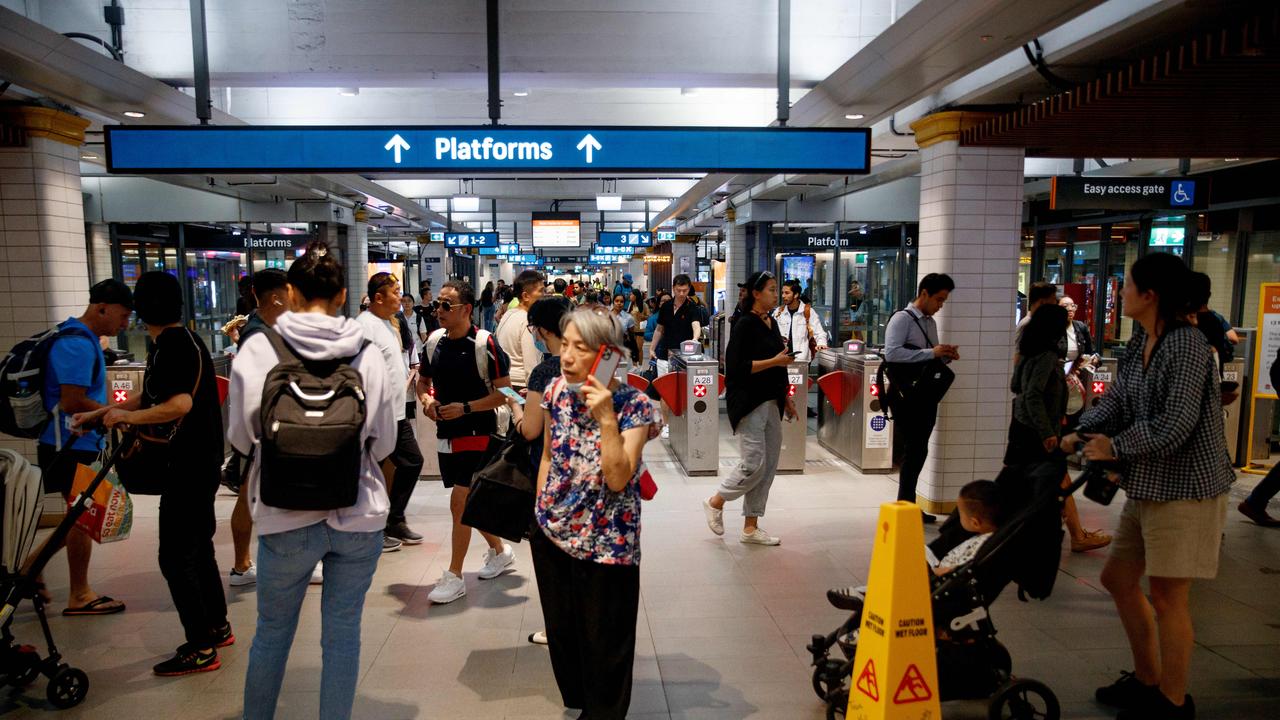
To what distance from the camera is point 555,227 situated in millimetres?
17688

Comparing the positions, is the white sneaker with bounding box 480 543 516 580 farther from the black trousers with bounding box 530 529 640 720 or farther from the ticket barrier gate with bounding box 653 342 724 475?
the ticket barrier gate with bounding box 653 342 724 475

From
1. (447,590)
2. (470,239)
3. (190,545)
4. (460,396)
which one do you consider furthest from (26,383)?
(470,239)

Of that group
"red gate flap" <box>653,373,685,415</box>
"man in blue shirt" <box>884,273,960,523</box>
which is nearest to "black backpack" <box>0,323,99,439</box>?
"man in blue shirt" <box>884,273,960,523</box>

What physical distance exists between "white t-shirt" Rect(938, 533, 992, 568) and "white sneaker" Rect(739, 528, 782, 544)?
2.25 m

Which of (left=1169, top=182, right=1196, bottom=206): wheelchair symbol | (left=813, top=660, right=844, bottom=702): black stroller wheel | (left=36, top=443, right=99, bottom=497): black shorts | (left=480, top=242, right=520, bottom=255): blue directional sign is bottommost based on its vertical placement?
(left=813, top=660, right=844, bottom=702): black stroller wheel

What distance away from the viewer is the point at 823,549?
5301 millimetres

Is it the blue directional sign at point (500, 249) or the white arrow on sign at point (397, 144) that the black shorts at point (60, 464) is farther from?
the blue directional sign at point (500, 249)

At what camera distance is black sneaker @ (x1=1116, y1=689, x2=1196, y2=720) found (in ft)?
9.94

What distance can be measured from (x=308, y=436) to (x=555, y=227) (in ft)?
51.3

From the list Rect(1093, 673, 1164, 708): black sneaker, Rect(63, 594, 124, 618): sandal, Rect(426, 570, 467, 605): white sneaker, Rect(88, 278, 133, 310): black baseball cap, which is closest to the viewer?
Rect(1093, 673, 1164, 708): black sneaker

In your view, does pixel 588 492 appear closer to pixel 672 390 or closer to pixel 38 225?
pixel 672 390

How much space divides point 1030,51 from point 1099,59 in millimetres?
381

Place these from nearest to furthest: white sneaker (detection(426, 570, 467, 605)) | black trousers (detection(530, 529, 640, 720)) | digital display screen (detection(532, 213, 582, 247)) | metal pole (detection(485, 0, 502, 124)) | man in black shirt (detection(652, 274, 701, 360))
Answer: black trousers (detection(530, 529, 640, 720)) → white sneaker (detection(426, 570, 467, 605)) → metal pole (detection(485, 0, 502, 124)) → man in black shirt (detection(652, 274, 701, 360)) → digital display screen (detection(532, 213, 582, 247))

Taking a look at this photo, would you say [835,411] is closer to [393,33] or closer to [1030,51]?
[1030,51]
